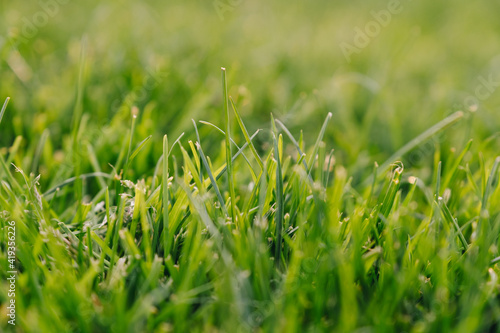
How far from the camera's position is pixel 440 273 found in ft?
2.88

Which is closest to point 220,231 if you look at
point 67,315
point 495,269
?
point 67,315

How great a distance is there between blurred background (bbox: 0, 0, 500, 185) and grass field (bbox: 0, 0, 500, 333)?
0.01 meters

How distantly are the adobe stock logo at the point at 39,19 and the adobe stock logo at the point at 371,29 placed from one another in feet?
5.16

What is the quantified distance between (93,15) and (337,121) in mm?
1528

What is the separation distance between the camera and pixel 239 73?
6.94ft

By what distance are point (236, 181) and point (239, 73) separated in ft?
3.16

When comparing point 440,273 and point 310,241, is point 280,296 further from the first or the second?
point 440,273

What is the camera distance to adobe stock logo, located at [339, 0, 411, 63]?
2.58 metres
